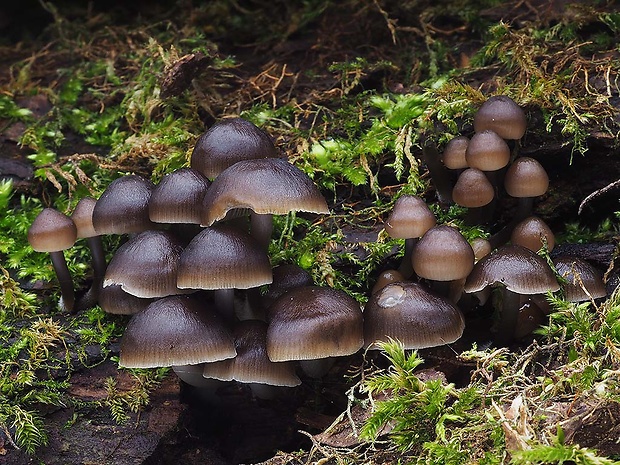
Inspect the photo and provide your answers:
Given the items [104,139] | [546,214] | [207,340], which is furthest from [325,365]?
[104,139]

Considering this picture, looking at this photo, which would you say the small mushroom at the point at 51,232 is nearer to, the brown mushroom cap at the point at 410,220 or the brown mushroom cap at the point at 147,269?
the brown mushroom cap at the point at 147,269

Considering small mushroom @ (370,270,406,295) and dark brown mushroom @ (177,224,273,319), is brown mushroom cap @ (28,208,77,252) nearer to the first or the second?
dark brown mushroom @ (177,224,273,319)

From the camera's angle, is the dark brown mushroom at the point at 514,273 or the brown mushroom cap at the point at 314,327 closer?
the brown mushroom cap at the point at 314,327

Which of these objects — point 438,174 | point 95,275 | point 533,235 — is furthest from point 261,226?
point 533,235

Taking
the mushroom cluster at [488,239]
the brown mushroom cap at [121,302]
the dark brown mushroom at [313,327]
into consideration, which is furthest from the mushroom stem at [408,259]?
the brown mushroom cap at [121,302]

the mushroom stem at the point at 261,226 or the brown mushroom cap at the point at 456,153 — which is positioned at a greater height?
the brown mushroom cap at the point at 456,153

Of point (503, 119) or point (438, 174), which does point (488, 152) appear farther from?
point (438, 174)

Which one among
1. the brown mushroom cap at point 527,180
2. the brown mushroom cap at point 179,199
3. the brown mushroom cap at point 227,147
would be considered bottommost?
the brown mushroom cap at point 527,180

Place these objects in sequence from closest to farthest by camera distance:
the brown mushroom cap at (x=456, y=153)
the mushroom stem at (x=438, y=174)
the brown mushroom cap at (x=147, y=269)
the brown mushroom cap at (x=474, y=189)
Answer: the brown mushroom cap at (x=147, y=269) → the brown mushroom cap at (x=474, y=189) → the brown mushroom cap at (x=456, y=153) → the mushroom stem at (x=438, y=174)
